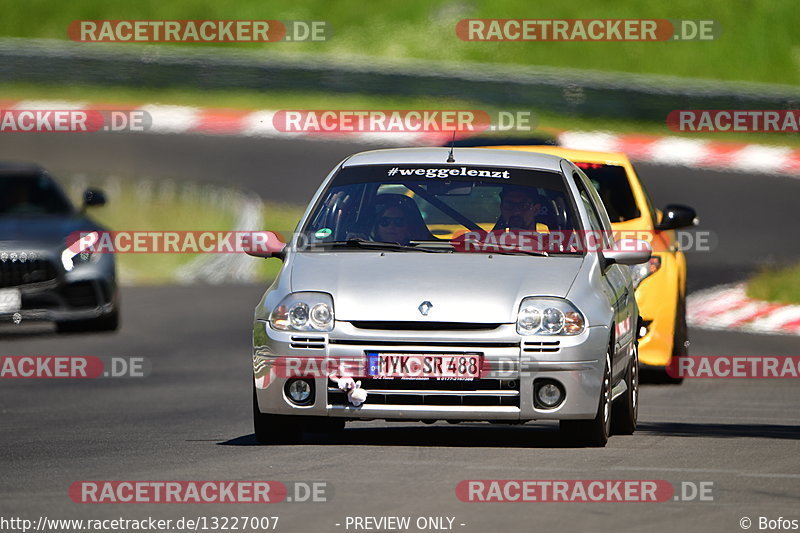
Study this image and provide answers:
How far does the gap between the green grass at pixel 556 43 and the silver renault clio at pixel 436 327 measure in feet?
82.9

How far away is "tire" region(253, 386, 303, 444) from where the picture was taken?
9531 mm

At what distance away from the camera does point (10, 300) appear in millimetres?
16875

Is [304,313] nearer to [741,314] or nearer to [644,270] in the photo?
[644,270]

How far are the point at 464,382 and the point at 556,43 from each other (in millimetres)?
28216

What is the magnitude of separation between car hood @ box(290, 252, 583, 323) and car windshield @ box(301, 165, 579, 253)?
12.8 inches

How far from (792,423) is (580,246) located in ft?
7.21

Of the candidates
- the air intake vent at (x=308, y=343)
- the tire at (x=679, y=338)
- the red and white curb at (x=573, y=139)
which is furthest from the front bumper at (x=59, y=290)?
the red and white curb at (x=573, y=139)

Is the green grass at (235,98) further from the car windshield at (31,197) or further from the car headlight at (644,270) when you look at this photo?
the car headlight at (644,270)

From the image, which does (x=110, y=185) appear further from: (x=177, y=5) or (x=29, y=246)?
(x=177, y=5)

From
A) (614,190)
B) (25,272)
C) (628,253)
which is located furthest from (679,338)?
(25,272)

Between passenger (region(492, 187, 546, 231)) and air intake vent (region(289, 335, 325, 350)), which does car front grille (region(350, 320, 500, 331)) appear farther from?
passenger (region(492, 187, 546, 231))

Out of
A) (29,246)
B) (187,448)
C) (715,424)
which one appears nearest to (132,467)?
(187,448)

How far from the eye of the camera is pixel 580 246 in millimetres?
9930

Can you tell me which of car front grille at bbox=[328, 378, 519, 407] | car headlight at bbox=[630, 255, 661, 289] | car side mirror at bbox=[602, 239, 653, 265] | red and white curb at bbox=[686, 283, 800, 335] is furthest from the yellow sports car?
red and white curb at bbox=[686, 283, 800, 335]
